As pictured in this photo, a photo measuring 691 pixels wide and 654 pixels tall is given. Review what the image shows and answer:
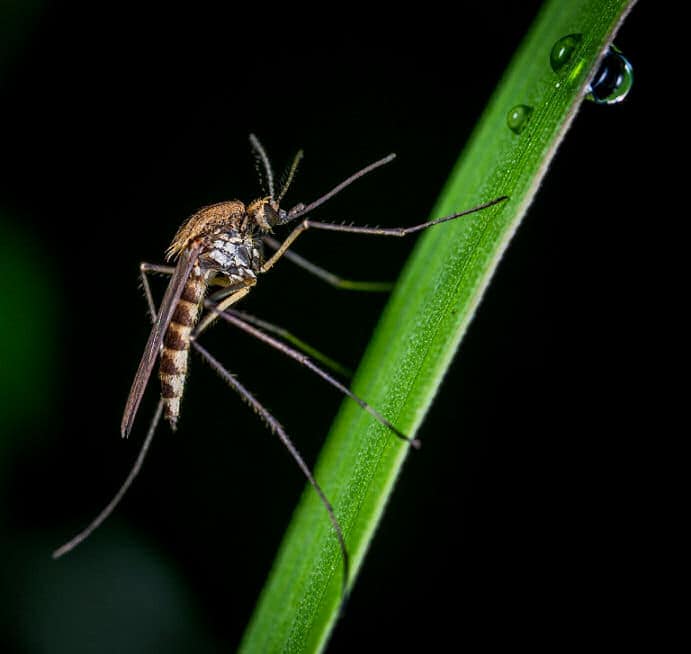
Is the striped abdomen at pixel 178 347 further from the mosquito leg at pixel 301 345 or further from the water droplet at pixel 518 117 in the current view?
the water droplet at pixel 518 117

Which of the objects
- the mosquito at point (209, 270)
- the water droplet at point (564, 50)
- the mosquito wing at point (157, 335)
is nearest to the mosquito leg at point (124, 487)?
the mosquito at point (209, 270)

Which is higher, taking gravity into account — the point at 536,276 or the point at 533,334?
the point at 536,276

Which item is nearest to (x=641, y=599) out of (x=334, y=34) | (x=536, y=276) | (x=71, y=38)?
(x=536, y=276)

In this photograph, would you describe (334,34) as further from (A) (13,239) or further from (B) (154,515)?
(B) (154,515)

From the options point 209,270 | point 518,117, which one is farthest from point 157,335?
point 518,117

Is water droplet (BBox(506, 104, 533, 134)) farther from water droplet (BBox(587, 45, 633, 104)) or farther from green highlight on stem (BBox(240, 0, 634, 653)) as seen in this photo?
water droplet (BBox(587, 45, 633, 104))

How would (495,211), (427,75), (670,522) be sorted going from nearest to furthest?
(495,211) → (670,522) → (427,75)
